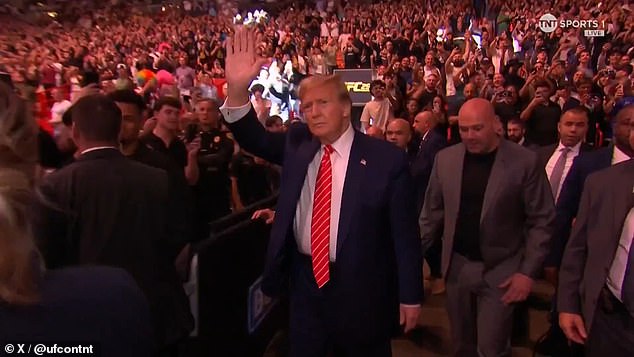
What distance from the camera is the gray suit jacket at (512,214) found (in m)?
3.35

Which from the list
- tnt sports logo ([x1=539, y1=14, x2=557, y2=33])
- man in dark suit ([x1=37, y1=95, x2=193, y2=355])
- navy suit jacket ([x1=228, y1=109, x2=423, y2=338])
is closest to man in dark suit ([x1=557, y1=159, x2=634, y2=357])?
navy suit jacket ([x1=228, y1=109, x2=423, y2=338])

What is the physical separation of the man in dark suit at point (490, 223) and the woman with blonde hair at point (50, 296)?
2554 millimetres

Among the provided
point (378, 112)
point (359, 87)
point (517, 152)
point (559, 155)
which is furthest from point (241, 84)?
point (359, 87)

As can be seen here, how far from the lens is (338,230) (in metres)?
2.76

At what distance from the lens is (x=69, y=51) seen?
15141 mm

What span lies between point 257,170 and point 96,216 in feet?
8.93

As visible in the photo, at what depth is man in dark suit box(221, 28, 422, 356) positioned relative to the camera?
9.02 ft

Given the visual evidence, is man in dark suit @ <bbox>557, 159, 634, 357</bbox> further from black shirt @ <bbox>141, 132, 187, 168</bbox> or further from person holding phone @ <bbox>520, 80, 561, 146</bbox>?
person holding phone @ <bbox>520, 80, 561, 146</bbox>

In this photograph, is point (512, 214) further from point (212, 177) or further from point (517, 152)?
point (212, 177)

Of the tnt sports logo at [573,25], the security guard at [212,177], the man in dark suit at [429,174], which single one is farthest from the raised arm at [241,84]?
the tnt sports logo at [573,25]

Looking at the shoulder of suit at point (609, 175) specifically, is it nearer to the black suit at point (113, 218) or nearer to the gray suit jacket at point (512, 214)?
the gray suit jacket at point (512, 214)

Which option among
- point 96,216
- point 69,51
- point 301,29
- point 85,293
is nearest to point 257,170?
point 96,216

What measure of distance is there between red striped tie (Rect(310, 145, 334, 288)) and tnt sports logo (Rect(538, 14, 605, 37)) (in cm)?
1141

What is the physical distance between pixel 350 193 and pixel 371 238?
0.65 ft
